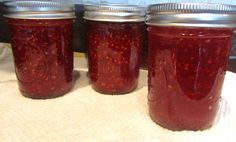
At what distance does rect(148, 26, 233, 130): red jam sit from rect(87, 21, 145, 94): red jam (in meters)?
0.10

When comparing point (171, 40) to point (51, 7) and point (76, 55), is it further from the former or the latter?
point (76, 55)

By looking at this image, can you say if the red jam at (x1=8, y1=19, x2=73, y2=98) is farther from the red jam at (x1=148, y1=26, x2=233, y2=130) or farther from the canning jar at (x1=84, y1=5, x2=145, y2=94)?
the red jam at (x1=148, y1=26, x2=233, y2=130)

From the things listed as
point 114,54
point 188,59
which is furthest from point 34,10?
point 188,59

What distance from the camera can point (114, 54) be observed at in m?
0.52

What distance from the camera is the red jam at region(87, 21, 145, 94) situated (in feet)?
1.65

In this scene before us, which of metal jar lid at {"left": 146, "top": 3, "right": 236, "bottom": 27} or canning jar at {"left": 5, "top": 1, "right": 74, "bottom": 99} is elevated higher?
metal jar lid at {"left": 146, "top": 3, "right": 236, "bottom": 27}

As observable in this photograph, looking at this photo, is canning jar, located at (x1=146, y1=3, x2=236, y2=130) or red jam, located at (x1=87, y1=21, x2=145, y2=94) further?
red jam, located at (x1=87, y1=21, x2=145, y2=94)

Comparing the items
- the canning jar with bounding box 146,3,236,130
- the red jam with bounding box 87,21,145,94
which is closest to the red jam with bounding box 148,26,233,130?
the canning jar with bounding box 146,3,236,130

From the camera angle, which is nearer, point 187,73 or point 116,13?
point 187,73

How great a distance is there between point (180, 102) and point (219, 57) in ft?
0.26

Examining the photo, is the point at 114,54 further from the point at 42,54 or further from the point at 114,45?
the point at 42,54

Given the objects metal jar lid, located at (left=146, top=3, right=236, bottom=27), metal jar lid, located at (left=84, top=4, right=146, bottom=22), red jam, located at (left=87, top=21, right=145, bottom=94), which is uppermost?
metal jar lid, located at (left=146, top=3, right=236, bottom=27)

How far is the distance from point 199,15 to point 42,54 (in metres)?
0.28

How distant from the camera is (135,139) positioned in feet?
1.27
